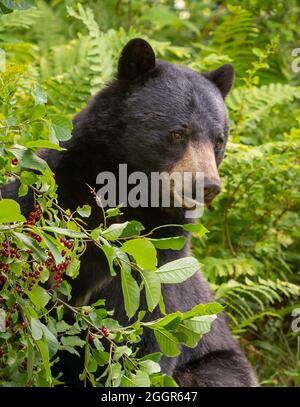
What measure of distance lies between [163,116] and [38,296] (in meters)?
2.41

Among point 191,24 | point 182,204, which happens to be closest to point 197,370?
→ point 182,204

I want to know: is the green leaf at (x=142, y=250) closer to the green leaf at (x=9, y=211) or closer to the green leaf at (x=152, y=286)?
the green leaf at (x=152, y=286)

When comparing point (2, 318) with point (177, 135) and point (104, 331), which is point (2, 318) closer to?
point (104, 331)

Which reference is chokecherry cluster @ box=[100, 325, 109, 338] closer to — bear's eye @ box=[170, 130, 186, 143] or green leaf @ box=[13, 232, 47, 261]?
green leaf @ box=[13, 232, 47, 261]

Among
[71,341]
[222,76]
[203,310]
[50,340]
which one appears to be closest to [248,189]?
[222,76]

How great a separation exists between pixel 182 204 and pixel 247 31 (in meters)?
4.85

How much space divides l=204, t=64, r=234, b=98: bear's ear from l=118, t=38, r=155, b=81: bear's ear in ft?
1.80

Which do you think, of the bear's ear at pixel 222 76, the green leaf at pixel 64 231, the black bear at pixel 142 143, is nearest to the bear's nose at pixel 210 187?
the black bear at pixel 142 143

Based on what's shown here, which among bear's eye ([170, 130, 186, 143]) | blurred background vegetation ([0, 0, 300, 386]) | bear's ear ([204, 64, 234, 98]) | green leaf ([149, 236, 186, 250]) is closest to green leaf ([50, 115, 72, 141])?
green leaf ([149, 236, 186, 250])

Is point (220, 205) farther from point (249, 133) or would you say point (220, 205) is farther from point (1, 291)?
point (1, 291)

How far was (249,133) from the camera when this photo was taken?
8930mm

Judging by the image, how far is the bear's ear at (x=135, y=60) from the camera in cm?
612

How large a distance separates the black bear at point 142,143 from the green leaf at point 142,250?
1916 mm

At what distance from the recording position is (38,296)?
3.98 metres
